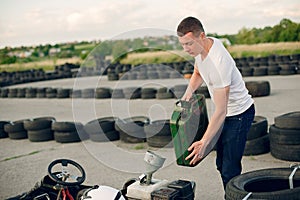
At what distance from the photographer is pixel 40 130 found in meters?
7.65

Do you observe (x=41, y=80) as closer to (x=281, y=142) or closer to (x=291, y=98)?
(x=291, y=98)

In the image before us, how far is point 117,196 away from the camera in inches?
114

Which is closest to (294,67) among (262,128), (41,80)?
(262,128)

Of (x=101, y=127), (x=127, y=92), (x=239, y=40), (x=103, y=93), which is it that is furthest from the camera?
(x=239, y=40)

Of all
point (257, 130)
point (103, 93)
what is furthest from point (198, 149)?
point (103, 93)

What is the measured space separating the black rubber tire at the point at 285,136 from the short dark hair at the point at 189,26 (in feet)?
8.43

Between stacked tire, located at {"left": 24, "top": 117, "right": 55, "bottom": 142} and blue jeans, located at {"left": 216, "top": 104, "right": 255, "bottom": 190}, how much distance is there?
15.5ft

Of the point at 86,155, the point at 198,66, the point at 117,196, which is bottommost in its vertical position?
the point at 86,155

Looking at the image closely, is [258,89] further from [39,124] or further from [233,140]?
[233,140]

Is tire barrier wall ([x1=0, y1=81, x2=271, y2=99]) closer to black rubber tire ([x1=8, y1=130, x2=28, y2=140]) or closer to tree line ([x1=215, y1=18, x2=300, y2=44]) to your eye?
black rubber tire ([x1=8, y1=130, x2=28, y2=140])

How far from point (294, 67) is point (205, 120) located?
1373 centimetres

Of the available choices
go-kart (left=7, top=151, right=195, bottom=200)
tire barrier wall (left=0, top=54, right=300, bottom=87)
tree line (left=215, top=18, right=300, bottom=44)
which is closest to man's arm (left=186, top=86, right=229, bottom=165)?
go-kart (left=7, top=151, right=195, bottom=200)

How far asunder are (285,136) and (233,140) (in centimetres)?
198

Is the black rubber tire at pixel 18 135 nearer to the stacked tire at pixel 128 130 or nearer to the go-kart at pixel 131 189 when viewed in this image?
the stacked tire at pixel 128 130
